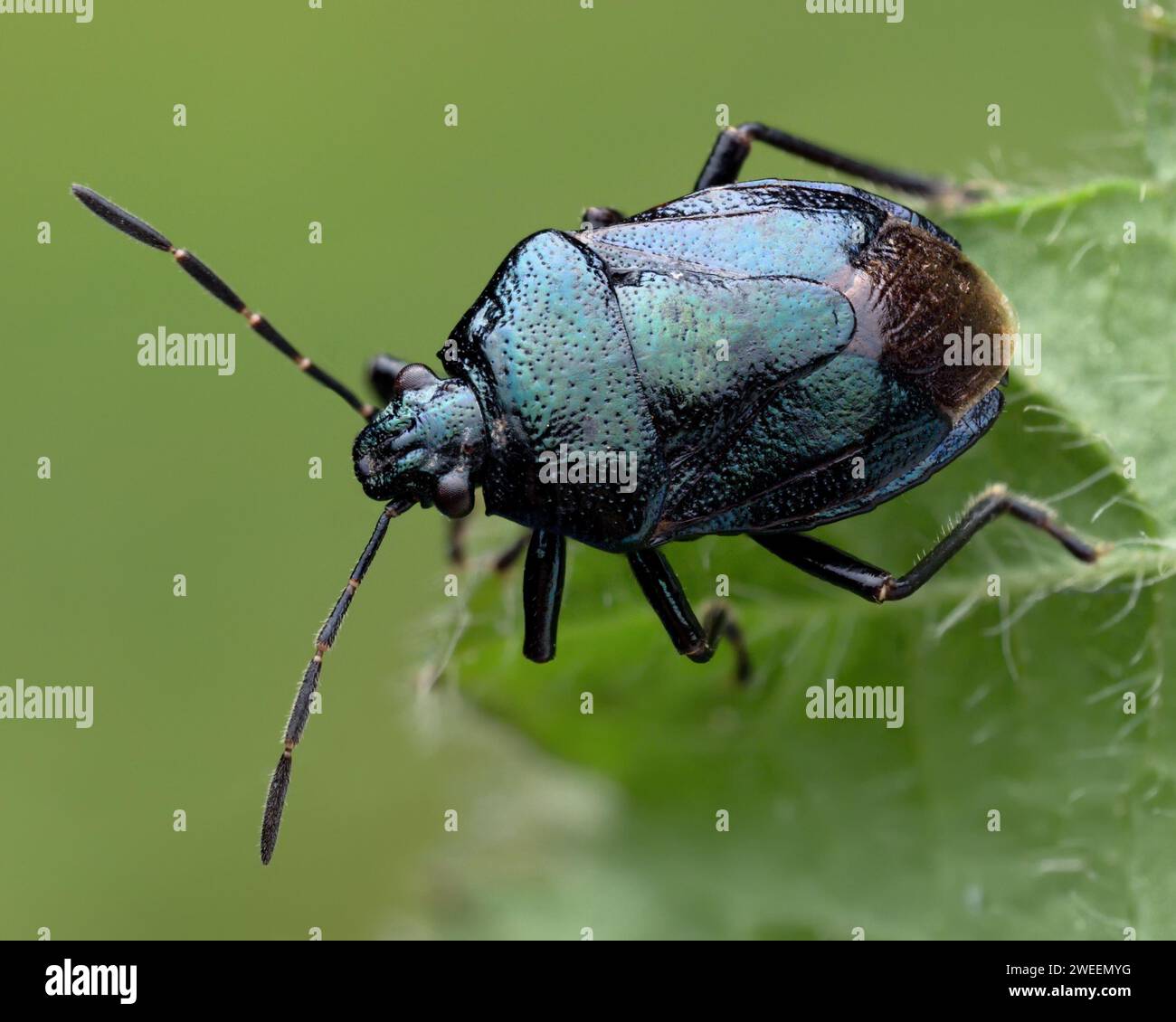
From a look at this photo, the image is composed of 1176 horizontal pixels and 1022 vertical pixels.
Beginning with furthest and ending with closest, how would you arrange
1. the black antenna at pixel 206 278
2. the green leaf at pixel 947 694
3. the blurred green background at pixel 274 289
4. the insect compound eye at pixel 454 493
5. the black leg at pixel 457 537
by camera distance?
the blurred green background at pixel 274 289, the black leg at pixel 457 537, the black antenna at pixel 206 278, the insect compound eye at pixel 454 493, the green leaf at pixel 947 694

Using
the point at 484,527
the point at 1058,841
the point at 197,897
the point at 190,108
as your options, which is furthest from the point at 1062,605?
the point at 190,108

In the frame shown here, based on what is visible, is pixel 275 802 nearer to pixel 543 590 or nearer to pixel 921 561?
pixel 543 590

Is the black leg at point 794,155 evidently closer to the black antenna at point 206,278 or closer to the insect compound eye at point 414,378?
the insect compound eye at point 414,378

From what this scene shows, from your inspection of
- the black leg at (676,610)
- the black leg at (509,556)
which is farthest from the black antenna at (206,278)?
the black leg at (676,610)

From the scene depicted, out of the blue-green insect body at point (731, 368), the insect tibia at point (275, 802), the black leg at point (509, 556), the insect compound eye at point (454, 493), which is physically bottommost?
the insect tibia at point (275, 802)
